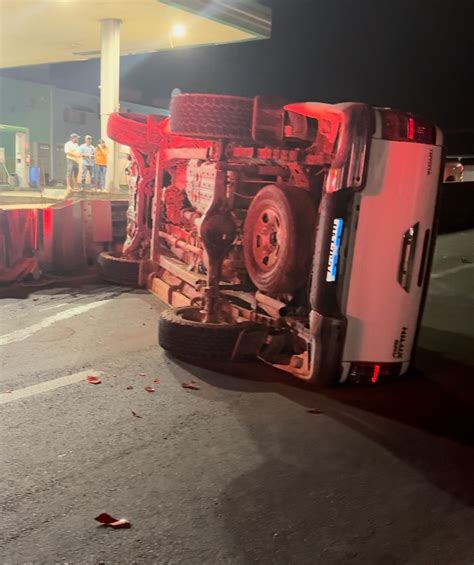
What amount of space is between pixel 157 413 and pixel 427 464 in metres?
1.86

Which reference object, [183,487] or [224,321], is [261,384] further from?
[183,487]

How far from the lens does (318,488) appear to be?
3.14m

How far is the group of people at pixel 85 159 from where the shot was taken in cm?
1709

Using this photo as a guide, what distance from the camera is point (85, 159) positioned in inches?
683

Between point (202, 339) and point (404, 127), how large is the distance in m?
2.45

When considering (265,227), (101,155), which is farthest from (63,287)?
(101,155)

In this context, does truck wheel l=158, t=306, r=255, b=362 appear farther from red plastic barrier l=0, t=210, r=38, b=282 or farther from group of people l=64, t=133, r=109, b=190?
group of people l=64, t=133, r=109, b=190

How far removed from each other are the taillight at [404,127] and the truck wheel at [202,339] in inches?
80.7

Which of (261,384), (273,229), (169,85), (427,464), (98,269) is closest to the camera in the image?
(427,464)

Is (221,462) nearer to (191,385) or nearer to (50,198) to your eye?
(191,385)

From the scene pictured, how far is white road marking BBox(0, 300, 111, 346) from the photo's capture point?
557 centimetres

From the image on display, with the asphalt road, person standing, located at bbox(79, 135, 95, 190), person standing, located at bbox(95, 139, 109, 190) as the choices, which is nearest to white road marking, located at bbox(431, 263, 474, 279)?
the asphalt road

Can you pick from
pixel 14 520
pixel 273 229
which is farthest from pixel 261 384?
pixel 14 520

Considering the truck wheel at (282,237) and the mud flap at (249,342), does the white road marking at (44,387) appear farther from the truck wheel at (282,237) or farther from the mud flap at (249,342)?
the truck wheel at (282,237)
